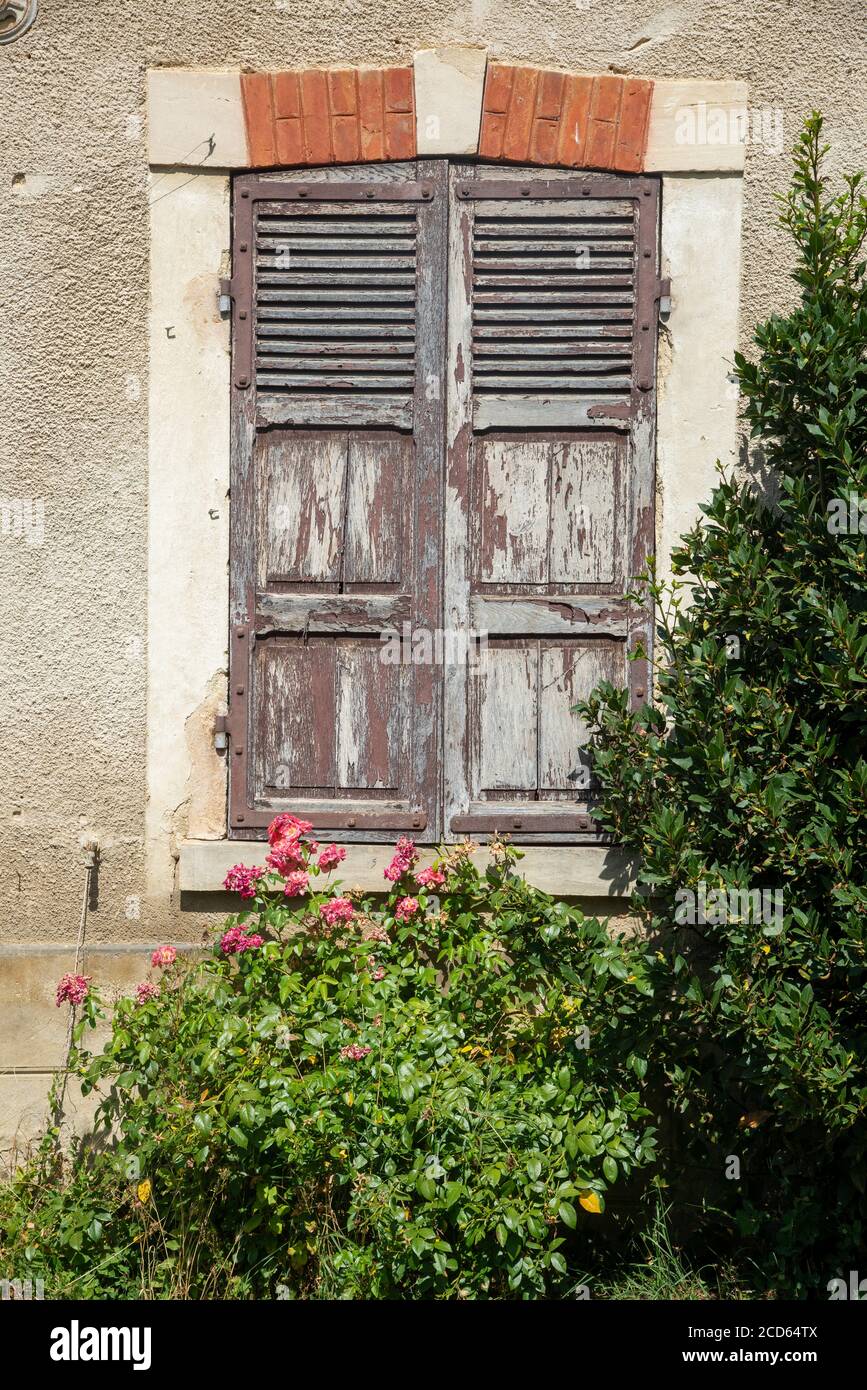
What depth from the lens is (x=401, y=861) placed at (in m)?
3.53

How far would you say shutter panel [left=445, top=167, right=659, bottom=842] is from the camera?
12.1ft

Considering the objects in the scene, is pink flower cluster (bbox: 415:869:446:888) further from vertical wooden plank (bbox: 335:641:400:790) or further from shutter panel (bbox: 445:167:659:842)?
vertical wooden plank (bbox: 335:641:400:790)

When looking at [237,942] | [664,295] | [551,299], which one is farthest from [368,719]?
[664,295]

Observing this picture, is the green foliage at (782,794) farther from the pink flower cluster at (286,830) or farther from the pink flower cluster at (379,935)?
the pink flower cluster at (286,830)

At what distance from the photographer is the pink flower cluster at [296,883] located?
3.48 metres

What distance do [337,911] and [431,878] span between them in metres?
0.32

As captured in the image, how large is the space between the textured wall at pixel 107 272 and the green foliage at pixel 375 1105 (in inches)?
23.3

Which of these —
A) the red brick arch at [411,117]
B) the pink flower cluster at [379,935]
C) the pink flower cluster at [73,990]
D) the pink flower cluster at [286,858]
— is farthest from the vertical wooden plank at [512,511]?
the pink flower cluster at [73,990]

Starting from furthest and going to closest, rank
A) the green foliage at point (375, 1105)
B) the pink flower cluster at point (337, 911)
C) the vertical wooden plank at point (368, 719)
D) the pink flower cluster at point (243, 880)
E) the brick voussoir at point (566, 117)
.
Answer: the vertical wooden plank at point (368, 719) → the brick voussoir at point (566, 117) → the pink flower cluster at point (243, 880) → the pink flower cluster at point (337, 911) → the green foliage at point (375, 1105)

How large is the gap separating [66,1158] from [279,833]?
4.14 feet

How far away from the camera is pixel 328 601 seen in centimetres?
371

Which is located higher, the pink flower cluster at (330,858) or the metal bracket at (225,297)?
the metal bracket at (225,297)

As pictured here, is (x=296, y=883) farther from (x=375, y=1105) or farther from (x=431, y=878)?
(x=375, y=1105)

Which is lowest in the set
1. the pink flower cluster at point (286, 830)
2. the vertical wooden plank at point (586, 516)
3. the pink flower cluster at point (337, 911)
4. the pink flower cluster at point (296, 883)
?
the pink flower cluster at point (337, 911)
